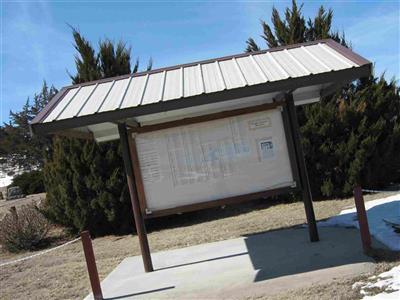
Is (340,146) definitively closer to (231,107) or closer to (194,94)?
(231,107)

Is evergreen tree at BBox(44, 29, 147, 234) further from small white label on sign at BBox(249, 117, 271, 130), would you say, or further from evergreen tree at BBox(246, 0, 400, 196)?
small white label on sign at BBox(249, 117, 271, 130)

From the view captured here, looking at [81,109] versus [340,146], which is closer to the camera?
[81,109]

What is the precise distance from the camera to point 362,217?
715 centimetres

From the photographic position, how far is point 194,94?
7035 millimetres

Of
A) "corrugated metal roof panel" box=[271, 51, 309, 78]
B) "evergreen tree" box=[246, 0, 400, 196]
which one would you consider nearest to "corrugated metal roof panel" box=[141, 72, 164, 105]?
"corrugated metal roof panel" box=[271, 51, 309, 78]

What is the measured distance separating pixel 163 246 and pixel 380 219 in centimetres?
431

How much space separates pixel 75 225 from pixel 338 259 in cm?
872

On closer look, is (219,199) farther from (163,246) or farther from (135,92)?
(163,246)

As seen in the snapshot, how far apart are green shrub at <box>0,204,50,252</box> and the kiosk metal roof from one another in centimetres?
592

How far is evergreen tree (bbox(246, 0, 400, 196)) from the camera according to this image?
13.9m

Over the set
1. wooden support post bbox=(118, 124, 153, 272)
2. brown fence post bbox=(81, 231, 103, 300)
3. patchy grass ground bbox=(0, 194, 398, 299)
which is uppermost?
wooden support post bbox=(118, 124, 153, 272)

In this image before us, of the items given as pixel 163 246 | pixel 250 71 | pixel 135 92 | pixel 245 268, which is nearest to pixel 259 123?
pixel 250 71

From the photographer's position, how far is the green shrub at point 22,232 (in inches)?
532

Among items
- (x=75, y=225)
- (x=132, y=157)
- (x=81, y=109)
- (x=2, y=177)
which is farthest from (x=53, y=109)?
(x=2, y=177)
